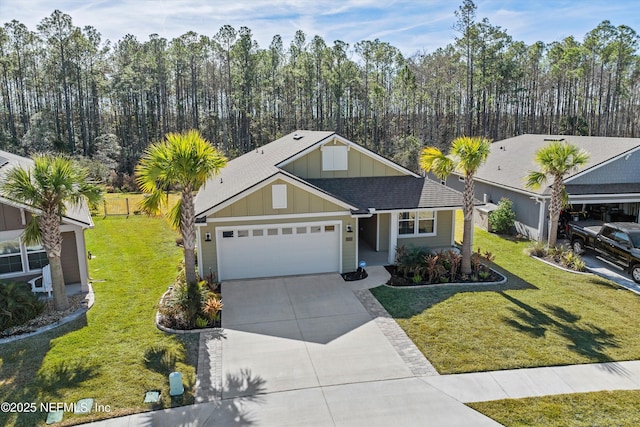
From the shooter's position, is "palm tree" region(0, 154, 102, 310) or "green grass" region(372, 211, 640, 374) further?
"palm tree" region(0, 154, 102, 310)

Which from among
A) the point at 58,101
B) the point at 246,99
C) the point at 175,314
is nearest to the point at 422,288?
the point at 175,314

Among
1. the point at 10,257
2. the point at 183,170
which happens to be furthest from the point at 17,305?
the point at 183,170

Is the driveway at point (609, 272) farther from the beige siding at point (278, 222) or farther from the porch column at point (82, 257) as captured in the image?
the porch column at point (82, 257)

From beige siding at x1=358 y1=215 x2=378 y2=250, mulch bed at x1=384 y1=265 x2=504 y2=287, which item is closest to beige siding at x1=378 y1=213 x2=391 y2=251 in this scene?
beige siding at x1=358 y1=215 x2=378 y2=250

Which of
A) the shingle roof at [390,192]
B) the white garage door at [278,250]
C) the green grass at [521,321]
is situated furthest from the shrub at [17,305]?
the shingle roof at [390,192]

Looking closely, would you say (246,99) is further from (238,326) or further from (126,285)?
(238,326)

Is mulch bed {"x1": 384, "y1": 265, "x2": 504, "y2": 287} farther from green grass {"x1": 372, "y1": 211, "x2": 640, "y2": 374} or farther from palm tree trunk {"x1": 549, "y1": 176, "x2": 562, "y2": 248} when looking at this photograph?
palm tree trunk {"x1": 549, "y1": 176, "x2": 562, "y2": 248}
